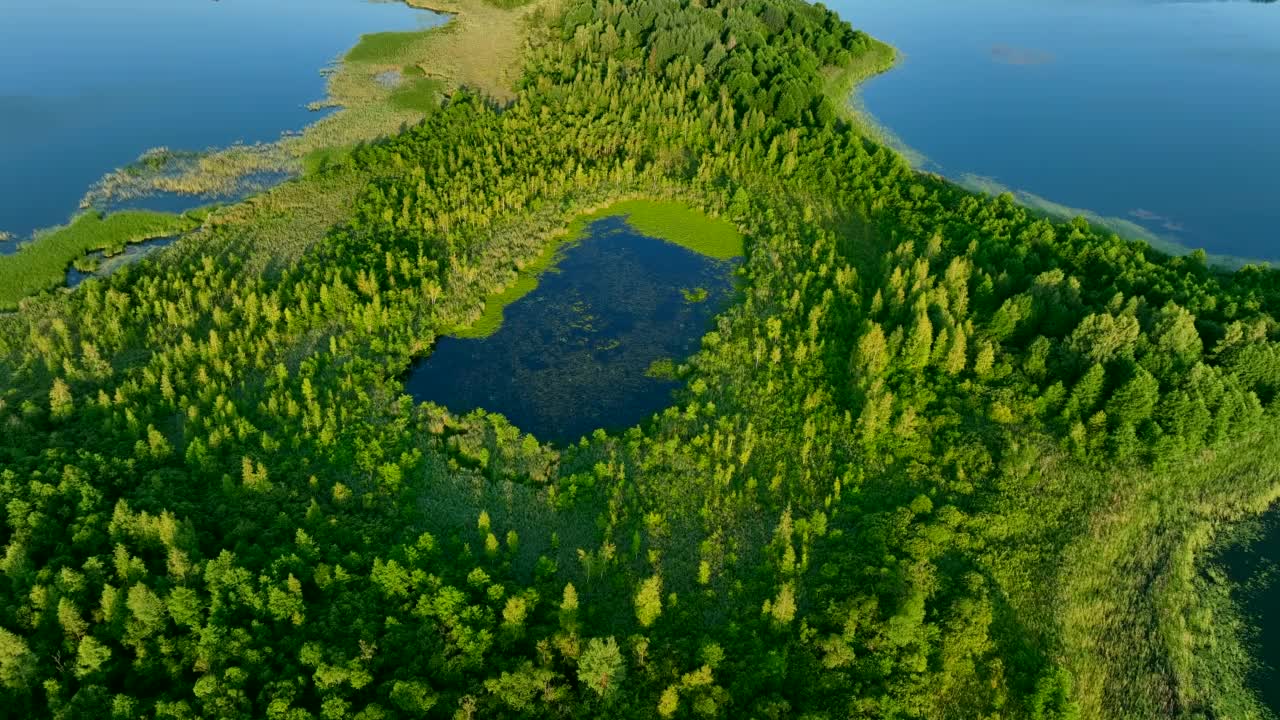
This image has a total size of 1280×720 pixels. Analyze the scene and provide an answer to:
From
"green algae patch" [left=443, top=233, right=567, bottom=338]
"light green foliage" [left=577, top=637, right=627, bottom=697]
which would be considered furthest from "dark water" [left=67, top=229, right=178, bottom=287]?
"light green foliage" [left=577, top=637, right=627, bottom=697]

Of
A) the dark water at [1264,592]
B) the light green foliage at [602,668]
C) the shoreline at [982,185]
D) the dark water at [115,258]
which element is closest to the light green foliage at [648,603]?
the light green foliage at [602,668]

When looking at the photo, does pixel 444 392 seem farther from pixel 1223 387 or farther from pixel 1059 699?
pixel 1223 387

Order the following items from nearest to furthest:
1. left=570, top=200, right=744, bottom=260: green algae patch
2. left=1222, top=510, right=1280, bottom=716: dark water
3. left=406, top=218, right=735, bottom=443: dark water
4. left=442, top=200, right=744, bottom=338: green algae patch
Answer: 1. left=1222, top=510, right=1280, bottom=716: dark water
2. left=406, top=218, right=735, bottom=443: dark water
3. left=442, top=200, right=744, bottom=338: green algae patch
4. left=570, top=200, right=744, bottom=260: green algae patch

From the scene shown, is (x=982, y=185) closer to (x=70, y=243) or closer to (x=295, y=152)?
(x=295, y=152)

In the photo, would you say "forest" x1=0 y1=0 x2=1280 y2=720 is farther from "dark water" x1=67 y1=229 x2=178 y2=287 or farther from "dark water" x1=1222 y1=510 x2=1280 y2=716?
"dark water" x1=67 y1=229 x2=178 y2=287

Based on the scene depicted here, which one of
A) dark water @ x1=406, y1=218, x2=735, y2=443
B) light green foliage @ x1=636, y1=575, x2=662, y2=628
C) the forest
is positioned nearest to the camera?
the forest

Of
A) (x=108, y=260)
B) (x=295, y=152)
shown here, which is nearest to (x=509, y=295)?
(x=108, y=260)

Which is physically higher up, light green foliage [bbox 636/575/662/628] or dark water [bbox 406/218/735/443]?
dark water [bbox 406/218/735/443]

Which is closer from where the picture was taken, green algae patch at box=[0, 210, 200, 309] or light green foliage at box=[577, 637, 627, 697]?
light green foliage at box=[577, 637, 627, 697]

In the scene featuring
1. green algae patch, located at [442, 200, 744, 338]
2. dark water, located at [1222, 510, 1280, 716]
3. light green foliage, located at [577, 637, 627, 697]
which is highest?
green algae patch, located at [442, 200, 744, 338]
